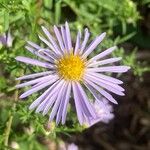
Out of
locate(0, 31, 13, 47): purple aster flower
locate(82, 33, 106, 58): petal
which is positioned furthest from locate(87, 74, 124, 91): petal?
locate(0, 31, 13, 47): purple aster flower

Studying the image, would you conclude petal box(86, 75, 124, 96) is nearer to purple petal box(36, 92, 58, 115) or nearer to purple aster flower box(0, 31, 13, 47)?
purple petal box(36, 92, 58, 115)

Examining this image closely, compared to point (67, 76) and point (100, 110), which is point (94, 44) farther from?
point (100, 110)

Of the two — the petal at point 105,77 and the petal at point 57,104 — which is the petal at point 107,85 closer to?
the petal at point 105,77

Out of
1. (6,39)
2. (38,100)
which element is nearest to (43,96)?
(38,100)

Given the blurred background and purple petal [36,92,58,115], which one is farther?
the blurred background

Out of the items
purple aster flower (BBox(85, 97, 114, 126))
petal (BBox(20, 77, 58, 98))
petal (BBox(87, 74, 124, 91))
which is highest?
petal (BBox(87, 74, 124, 91))

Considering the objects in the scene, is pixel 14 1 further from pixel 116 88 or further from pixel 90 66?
pixel 116 88

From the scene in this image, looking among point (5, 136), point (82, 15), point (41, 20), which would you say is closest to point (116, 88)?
point (5, 136)
